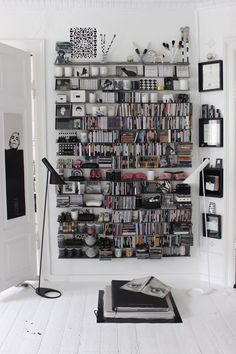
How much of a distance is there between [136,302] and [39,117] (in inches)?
85.7

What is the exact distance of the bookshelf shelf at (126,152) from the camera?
4.16m

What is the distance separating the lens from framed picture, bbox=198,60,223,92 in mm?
4037

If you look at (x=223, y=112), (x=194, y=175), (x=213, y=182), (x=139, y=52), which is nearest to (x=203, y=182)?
(x=213, y=182)

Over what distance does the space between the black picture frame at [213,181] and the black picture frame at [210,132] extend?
27cm

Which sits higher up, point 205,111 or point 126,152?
point 205,111

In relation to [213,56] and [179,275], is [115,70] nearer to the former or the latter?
[213,56]

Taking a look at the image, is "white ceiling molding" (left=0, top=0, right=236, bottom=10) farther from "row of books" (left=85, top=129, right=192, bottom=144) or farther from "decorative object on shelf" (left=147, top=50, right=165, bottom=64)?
"row of books" (left=85, top=129, right=192, bottom=144)

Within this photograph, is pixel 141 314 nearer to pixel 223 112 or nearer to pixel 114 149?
pixel 114 149

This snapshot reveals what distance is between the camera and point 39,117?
4.24 metres

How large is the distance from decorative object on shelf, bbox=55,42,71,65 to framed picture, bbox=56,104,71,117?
1.47 feet

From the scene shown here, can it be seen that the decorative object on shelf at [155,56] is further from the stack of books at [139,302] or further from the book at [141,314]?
the book at [141,314]

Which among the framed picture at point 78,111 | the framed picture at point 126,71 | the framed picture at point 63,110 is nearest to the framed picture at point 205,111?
the framed picture at point 126,71

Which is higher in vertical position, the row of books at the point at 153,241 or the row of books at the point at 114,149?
the row of books at the point at 114,149

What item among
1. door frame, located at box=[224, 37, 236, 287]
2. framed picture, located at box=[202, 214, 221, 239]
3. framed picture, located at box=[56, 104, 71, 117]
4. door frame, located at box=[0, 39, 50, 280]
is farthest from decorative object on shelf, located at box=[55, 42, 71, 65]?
framed picture, located at box=[202, 214, 221, 239]
